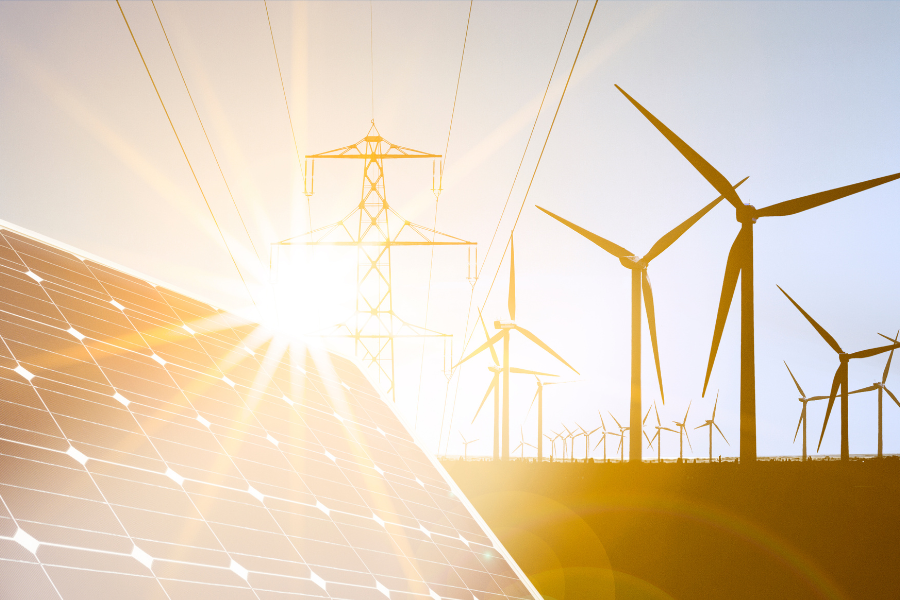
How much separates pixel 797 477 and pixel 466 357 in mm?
40008

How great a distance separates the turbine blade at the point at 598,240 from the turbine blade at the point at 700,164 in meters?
5.59

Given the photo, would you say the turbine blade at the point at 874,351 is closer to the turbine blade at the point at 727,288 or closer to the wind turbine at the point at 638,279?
the wind turbine at the point at 638,279

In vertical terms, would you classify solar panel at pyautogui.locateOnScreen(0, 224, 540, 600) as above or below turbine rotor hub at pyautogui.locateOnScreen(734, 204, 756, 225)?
below

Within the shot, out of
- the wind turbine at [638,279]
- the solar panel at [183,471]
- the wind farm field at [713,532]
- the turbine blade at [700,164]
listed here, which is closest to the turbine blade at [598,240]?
the wind turbine at [638,279]

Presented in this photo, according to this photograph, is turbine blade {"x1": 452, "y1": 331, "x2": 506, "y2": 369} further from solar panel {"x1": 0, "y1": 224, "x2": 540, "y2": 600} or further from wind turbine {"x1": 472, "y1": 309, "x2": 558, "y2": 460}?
solar panel {"x1": 0, "y1": 224, "x2": 540, "y2": 600}

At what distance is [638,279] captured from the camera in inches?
1241

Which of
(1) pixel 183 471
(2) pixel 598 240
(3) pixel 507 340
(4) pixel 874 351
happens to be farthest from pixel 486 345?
(1) pixel 183 471

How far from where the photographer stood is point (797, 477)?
50.4ft

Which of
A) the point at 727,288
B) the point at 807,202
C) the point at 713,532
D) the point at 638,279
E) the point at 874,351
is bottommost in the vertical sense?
the point at 713,532

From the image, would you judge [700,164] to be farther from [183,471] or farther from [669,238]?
[183,471]

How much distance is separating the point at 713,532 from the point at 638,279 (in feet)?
57.0

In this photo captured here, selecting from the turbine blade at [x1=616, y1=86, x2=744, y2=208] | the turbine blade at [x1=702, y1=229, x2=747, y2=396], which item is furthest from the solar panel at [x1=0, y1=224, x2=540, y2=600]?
the turbine blade at [x1=616, y1=86, x2=744, y2=208]

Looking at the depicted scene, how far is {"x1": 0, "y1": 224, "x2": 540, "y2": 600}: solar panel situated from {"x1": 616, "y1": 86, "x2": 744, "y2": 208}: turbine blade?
20922mm

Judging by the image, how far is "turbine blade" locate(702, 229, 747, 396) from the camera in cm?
2566
